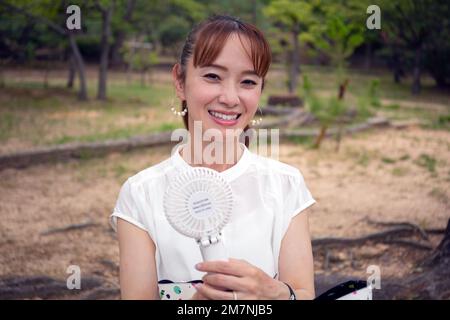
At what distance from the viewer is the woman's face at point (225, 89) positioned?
1.44 metres

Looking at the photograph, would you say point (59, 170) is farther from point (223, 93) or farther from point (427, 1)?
point (427, 1)

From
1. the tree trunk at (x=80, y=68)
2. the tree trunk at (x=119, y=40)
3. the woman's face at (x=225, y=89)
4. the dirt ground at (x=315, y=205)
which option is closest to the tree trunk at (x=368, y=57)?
the tree trunk at (x=119, y=40)

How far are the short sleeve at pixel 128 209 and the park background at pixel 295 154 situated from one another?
2.09 feet

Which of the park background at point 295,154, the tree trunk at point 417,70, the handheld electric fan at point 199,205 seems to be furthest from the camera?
the tree trunk at point 417,70

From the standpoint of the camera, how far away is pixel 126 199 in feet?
4.74

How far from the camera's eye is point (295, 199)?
1.48 metres

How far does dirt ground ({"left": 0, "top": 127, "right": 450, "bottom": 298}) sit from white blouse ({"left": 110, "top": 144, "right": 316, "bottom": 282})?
2.51 meters

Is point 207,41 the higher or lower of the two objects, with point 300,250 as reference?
higher

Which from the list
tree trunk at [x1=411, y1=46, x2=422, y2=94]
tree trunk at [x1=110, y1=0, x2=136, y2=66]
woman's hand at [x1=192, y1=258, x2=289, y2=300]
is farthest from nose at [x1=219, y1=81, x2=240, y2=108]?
tree trunk at [x1=411, y1=46, x2=422, y2=94]

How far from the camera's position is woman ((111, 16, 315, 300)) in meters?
1.41

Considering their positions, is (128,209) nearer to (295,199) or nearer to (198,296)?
(198,296)

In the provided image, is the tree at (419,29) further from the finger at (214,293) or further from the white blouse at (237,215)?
the finger at (214,293)
